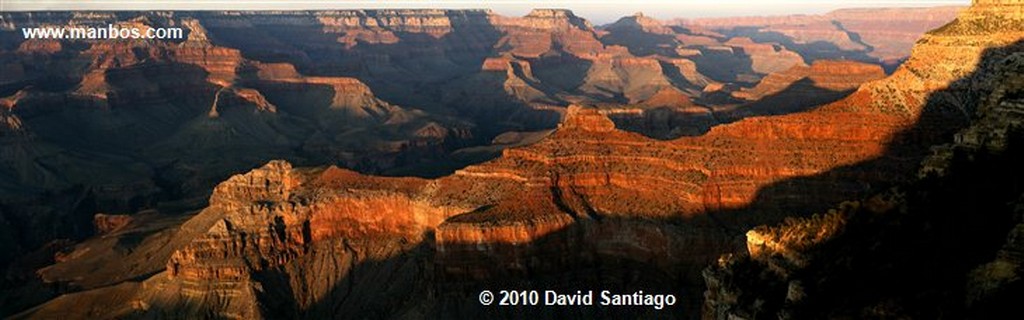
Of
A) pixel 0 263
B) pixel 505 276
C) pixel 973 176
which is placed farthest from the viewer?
pixel 0 263

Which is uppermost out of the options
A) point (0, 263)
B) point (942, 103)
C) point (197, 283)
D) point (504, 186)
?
point (942, 103)

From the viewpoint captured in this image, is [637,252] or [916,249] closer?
[916,249]

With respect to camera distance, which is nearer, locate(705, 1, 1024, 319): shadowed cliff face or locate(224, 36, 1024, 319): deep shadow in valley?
locate(705, 1, 1024, 319): shadowed cliff face

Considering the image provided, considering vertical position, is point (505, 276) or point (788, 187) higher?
point (788, 187)

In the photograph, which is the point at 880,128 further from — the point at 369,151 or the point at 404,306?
the point at 369,151

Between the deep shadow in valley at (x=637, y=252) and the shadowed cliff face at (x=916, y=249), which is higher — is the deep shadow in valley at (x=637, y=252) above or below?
below

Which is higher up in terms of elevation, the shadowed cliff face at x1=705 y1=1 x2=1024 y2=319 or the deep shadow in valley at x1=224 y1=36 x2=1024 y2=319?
the shadowed cliff face at x1=705 y1=1 x2=1024 y2=319

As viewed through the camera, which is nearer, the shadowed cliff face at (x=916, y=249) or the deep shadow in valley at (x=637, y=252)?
the shadowed cliff face at (x=916, y=249)

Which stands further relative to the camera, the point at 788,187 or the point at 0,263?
the point at 0,263

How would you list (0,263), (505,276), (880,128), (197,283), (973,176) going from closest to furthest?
(973,176) → (505,276) → (880,128) → (197,283) → (0,263)

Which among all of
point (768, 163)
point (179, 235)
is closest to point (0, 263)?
point (179, 235)

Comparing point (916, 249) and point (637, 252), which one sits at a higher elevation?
point (916, 249)
